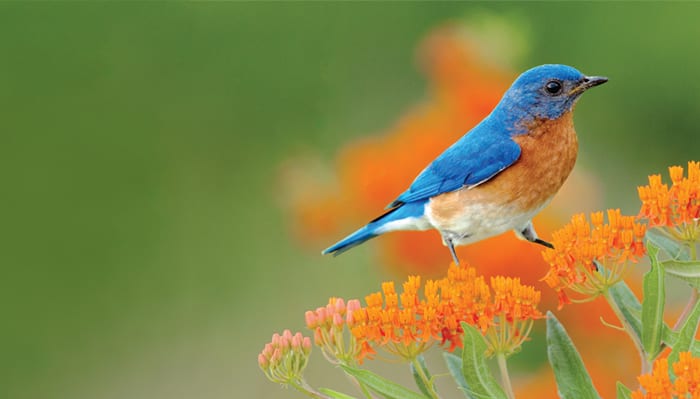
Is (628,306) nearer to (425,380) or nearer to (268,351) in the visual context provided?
(425,380)

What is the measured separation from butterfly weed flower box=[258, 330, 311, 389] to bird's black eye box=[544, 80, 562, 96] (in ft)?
2.88

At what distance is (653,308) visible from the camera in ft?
5.00

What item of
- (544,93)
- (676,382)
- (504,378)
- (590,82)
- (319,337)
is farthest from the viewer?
(544,93)

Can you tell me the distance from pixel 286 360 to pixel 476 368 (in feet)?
1.12

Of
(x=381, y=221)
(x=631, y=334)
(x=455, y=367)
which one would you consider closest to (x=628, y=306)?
(x=631, y=334)

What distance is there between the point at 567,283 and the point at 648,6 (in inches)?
136

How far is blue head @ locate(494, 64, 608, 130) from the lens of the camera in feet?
7.04

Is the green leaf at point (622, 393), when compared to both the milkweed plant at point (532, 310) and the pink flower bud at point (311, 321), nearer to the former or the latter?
the milkweed plant at point (532, 310)

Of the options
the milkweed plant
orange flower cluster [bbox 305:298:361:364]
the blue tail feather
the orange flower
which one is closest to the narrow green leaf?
the milkweed plant

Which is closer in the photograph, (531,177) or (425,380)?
(425,380)

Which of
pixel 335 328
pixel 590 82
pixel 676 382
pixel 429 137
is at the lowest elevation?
pixel 676 382

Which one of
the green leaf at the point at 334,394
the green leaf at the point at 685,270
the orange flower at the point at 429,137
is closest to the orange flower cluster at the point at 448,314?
the green leaf at the point at 334,394

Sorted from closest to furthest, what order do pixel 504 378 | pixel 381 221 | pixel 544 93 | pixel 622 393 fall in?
pixel 622 393 < pixel 504 378 < pixel 544 93 < pixel 381 221

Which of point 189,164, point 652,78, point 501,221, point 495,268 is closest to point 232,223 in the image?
point 189,164
